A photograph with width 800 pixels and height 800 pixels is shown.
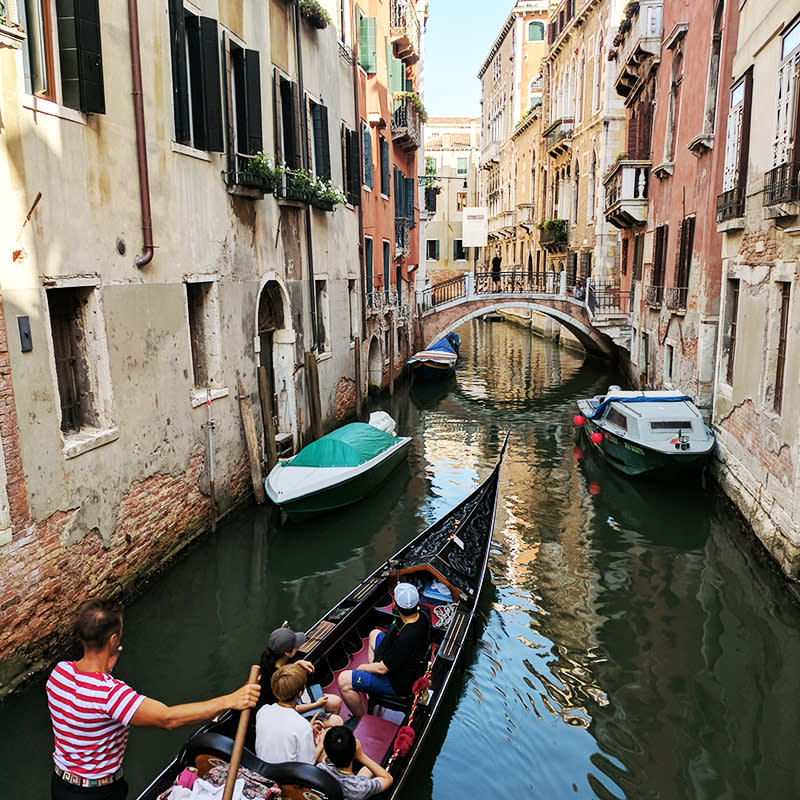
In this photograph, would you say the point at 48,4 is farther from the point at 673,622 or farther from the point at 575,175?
the point at 575,175

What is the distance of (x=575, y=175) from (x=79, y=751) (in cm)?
2292

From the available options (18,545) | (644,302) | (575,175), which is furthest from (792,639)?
(575,175)

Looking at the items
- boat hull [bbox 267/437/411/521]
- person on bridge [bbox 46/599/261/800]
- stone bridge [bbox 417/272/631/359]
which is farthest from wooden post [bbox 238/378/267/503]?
stone bridge [bbox 417/272/631/359]

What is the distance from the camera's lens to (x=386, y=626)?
5.23 metres

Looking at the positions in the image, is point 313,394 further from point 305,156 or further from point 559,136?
point 559,136

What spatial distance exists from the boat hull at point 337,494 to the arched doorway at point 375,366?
6.30 metres

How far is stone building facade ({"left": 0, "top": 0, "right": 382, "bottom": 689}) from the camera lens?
450 centimetres

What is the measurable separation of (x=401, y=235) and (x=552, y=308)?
4154 millimetres

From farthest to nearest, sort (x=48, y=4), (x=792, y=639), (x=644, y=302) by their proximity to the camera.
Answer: (x=644, y=302) < (x=792, y=639) < (x=48, y=4)

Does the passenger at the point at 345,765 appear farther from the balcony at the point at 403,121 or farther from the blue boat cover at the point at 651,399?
the balcony at the point at 403,121

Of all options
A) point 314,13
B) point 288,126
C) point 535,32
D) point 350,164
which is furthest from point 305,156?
point 535,32

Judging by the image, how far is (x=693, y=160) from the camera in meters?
10.5

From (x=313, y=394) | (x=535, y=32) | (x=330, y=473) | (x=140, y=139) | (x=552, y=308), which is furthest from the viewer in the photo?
(x=535, y=32)

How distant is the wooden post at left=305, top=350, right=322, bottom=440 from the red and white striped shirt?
25.4 feet
